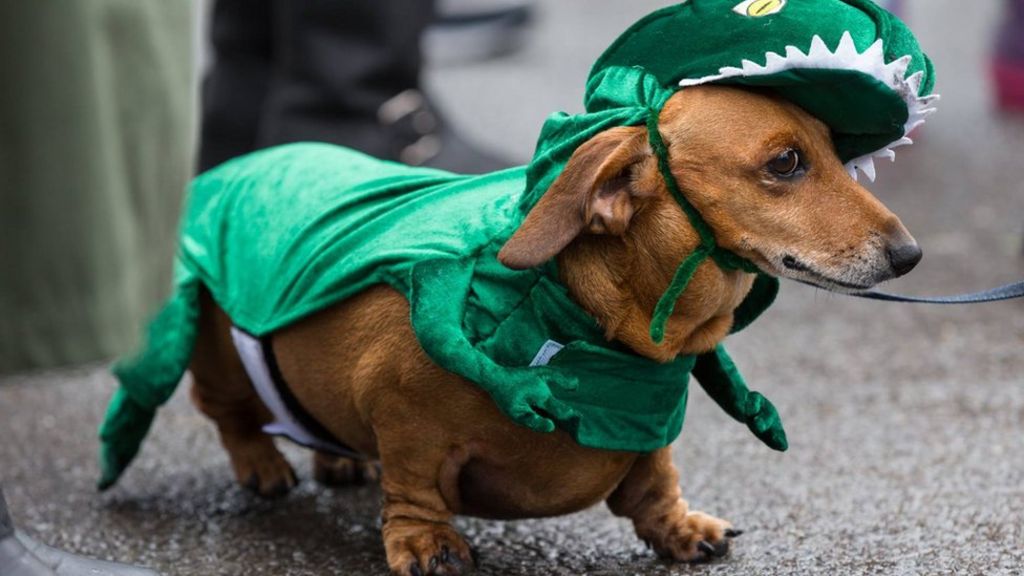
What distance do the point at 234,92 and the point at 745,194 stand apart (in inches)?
105

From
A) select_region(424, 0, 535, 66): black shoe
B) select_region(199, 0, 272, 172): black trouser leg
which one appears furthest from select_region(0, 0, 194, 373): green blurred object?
select_region(424, 0, 535, 66): black shoe

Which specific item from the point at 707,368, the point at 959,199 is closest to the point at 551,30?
the point at 959,199

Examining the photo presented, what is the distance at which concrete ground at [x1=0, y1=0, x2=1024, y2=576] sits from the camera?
8.06 feet

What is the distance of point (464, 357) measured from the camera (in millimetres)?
2084

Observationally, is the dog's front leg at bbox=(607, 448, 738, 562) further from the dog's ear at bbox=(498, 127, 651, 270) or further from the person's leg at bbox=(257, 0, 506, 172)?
the person's leg at bbox=(257, 0, 506, 172)

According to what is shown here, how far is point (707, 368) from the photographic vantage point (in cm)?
234

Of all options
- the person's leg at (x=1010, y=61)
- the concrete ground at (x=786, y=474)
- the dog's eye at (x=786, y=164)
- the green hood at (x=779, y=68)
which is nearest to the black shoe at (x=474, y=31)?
the person's leg at (x=1010, y=61)

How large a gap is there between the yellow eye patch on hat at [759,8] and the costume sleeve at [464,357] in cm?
50

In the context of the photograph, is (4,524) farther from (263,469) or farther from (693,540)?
(693,540)

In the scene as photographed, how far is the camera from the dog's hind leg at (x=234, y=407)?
2.64 meters

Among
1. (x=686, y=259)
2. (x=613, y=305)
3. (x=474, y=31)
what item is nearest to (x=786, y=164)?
(x=686, y=259)

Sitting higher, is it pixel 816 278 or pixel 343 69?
pixel 816 278

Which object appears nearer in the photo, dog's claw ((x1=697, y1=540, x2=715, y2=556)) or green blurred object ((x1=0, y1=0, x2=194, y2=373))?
green blurred object ((x1=0, y1=0, x2=194, y2=373))

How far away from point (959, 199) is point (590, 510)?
247 cm
